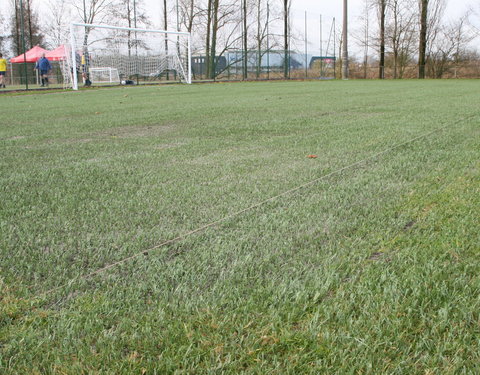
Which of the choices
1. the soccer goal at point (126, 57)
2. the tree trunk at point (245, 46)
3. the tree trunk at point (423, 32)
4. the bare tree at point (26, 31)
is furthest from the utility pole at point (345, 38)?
the bare tree at point (26, 31)

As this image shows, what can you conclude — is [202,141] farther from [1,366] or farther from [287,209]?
[1,366]

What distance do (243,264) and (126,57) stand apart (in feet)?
72.4

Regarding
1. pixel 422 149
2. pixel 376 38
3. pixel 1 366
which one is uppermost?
pixel 376 38

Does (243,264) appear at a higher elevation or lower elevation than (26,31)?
lower

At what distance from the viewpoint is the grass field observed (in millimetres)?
1123

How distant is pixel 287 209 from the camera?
2203mm

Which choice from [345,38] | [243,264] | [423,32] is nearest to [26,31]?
[345,38]

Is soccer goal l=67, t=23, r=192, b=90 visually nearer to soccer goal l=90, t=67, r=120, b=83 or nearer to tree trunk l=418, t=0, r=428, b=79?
soccer goal l=90, t=67, r=120, b=83

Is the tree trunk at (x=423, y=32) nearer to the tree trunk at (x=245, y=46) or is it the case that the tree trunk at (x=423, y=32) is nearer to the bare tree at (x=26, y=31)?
the tree trunk at (x=245, y=46)

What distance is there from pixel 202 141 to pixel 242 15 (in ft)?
91.3

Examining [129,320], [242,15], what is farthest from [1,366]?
[242,15]

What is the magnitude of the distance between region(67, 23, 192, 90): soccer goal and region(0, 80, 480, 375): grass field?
1775 cm

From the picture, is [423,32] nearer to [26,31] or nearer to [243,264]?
[26,31]

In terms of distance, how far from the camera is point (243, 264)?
1608 millimetres
